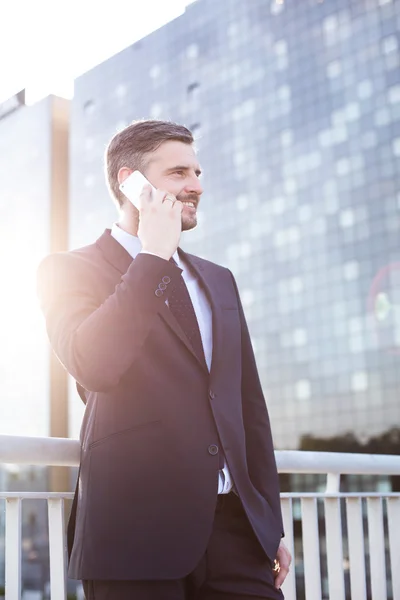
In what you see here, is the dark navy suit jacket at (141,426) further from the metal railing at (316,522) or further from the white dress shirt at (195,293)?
the metal railing at (316,522)

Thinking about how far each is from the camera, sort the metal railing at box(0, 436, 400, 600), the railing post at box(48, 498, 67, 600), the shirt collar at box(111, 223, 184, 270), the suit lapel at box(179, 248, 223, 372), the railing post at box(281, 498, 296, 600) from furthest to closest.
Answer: the railing post at box(281, 498, 296, 600) < the railing post at box(48, 498, 67, 600) < the metal railing at box(0, 436, 400, 600) < the shirt collar at box(111, 223, 184, 270) < the suit lapel at box(179, 248, 223, 372)

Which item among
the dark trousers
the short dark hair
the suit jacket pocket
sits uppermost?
the short dark hair

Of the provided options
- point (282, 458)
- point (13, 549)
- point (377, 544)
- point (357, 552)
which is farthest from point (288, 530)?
point (13, 549)

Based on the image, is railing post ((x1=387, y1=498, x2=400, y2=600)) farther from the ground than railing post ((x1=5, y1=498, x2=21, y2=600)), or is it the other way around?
railing post ((x1=5, y1=498, x2=21, y2=600))

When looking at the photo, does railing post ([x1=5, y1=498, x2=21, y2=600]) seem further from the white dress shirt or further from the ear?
the ear

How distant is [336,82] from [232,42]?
1372cm

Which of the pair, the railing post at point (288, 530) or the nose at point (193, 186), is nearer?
the nose at point (193, 186)

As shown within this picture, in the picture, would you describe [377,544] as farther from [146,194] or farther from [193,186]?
[146,194]

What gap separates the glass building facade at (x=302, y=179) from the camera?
62.4m

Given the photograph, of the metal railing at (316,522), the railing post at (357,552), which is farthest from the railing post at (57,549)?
the railing post at (357,552)

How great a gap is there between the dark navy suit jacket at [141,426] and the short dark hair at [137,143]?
37 cm

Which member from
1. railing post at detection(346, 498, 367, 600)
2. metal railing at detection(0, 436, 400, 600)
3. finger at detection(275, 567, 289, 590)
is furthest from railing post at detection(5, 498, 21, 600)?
railing post at detection(346, 498, 367, 600)

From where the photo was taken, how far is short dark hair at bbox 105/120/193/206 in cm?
248

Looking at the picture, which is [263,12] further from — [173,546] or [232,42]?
[173,546]
